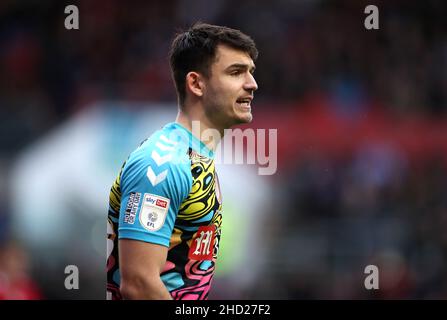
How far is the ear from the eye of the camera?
469 cm

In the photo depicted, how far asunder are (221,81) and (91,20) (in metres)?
12.5

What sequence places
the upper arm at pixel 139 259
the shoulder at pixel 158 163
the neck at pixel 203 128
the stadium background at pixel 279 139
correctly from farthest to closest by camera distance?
the stadium background at pixel 279 139 < the neck at pixel 203 128 < the shoulder at pixel 158 163 < the upper arm at pixel 139 259

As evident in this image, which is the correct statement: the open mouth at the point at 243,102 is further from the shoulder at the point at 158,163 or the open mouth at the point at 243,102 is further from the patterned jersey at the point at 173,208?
the shoulder at the point at 158,163

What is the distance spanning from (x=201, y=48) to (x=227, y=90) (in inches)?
11.6

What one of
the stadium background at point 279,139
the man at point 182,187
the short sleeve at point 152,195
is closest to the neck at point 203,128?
the man at point 182,187

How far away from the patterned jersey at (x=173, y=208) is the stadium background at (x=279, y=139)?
5516 mm

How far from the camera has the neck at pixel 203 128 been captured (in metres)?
4.62

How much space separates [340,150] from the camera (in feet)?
44.8

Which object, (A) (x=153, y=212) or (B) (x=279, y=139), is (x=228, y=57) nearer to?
(A) (x=153, y=212)

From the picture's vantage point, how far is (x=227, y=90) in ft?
15.2

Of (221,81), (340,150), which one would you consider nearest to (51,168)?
(340,150)

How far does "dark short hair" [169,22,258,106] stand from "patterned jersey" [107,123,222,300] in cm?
35

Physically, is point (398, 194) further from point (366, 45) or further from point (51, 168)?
point (51, 168)

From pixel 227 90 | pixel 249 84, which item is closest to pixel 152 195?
pixel 227 90
